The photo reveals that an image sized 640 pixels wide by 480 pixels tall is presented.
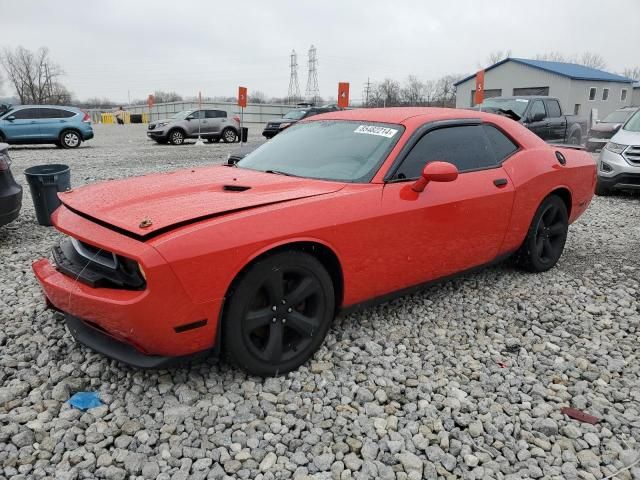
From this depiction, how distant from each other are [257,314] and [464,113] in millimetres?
2473

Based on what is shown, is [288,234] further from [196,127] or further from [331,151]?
[196,127]

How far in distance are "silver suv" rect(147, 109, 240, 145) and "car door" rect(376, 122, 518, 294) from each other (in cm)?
1747

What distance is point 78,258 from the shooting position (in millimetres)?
2785

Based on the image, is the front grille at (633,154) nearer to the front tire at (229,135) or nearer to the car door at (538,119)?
the car door at (538,119)

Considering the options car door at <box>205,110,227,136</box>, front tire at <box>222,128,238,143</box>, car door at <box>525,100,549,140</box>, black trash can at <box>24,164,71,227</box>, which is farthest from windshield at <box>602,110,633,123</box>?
black trash can at <box>24,164,71,227</box>

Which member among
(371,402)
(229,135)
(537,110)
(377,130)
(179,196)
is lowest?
(371,402)

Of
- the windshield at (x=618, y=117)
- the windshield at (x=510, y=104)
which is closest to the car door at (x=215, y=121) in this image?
the windshield at (x=510, y=104)

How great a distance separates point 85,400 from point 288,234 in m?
1.35

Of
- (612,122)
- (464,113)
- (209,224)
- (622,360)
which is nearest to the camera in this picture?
(209,224)

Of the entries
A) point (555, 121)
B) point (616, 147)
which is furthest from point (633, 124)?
point (555, 121)

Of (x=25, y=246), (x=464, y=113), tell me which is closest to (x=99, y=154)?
(x=25, y=246)

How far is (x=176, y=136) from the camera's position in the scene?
19781 mm

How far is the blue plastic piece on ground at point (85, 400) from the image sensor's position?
8.46ft

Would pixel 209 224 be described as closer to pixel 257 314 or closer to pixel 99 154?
pixel 257 314
